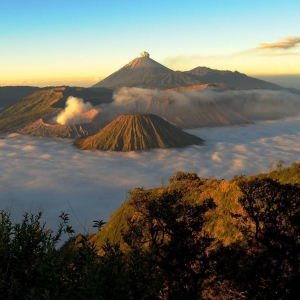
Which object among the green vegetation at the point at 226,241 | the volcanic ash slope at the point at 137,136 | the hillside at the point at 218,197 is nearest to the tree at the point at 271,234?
the green vegetation at the point at 226,241

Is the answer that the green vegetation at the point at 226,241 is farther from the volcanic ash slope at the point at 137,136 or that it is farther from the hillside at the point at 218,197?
the volcanic ash slope at the point at 137,136

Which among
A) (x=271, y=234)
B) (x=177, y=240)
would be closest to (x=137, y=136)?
(x=177, y=240)

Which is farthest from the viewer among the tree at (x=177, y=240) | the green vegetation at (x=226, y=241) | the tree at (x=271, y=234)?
the tree at (x=177, y=240)

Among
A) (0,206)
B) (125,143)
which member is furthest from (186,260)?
(125,143)

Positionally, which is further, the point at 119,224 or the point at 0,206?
the point at 0,206

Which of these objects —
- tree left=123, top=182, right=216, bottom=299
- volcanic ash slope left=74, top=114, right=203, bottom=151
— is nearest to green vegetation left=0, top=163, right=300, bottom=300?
tree left=123, top=182, right=216, bottom=299

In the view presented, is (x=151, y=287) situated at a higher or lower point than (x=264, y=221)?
higher

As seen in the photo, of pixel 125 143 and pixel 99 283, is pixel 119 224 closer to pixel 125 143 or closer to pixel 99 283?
pixel 99 283

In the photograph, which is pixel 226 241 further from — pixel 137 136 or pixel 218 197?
pixel 137 136
